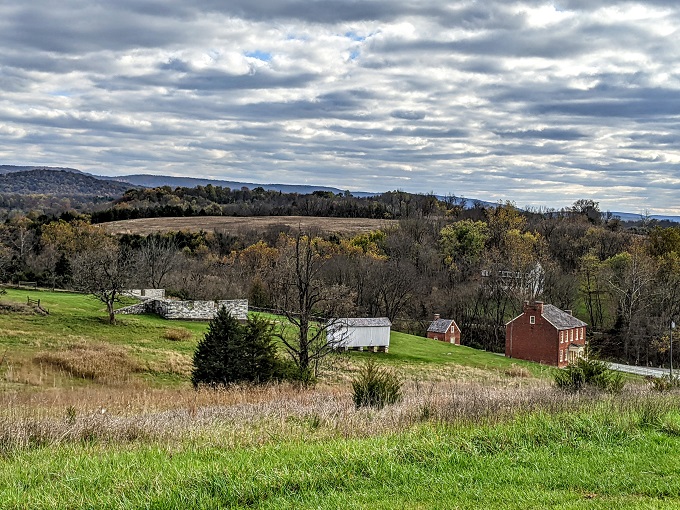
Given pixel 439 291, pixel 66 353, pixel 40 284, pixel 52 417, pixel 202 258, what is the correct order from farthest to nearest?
pixel 202 258, pixel 439 291, pixel 40 284, pixel 66 353, pixel 52 417

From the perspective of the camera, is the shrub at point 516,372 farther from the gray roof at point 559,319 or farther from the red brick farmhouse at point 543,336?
the gray roof at point 559,319

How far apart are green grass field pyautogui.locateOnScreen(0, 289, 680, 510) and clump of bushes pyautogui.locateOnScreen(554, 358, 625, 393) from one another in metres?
1.30

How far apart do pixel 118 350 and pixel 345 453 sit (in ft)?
79.1

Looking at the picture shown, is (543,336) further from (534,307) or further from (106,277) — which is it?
(106,277)

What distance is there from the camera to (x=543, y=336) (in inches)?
2103

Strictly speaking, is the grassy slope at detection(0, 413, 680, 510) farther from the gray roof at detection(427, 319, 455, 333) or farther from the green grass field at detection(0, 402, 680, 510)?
the gray roof at detection(427, 319, 455, 333)

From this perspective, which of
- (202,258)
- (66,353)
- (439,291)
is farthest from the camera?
(202,258)

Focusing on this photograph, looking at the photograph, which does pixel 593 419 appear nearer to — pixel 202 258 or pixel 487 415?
pixel 487 415

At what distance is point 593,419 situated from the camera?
33.0 ft

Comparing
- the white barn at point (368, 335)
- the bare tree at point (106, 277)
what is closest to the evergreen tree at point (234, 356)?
the bare tree at point (106, 277)

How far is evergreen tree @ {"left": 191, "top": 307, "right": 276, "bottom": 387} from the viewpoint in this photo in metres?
18.6

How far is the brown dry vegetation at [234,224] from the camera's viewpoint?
113 m

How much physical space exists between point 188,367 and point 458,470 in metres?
22.3

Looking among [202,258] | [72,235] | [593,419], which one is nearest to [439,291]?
[202,258]
